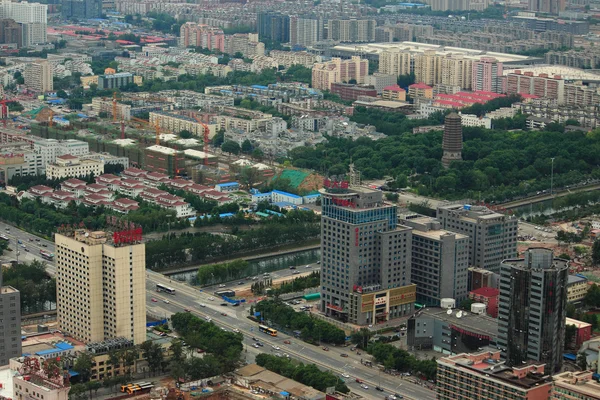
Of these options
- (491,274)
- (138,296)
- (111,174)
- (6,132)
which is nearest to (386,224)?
(491,274)

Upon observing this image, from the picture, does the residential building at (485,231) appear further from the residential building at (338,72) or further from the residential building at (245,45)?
the residential building at (245,45)

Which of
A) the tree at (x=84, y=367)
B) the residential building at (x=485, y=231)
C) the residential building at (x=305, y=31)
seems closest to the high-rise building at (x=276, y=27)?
the residential building at (x=305, y=31)

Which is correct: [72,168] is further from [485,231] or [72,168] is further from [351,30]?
[351,30]

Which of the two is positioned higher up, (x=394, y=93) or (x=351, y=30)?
(x=351, y=30)

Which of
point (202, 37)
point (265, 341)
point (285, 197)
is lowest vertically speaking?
point (265, 341)

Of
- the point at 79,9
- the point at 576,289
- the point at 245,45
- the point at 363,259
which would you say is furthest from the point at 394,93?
the point at 79,9

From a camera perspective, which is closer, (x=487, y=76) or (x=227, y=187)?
(x=227, y=187)
